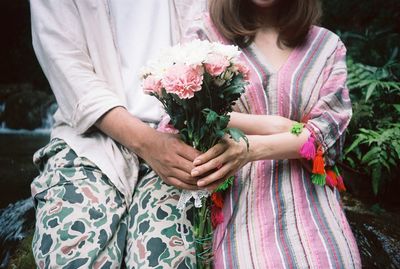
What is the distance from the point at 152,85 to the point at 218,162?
1.21 ft

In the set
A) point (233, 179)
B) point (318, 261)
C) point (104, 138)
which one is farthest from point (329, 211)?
point (104, 138)

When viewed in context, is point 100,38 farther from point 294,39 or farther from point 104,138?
point 294,39

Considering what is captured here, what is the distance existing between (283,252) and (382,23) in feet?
15.7

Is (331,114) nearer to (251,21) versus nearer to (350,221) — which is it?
(251,21)

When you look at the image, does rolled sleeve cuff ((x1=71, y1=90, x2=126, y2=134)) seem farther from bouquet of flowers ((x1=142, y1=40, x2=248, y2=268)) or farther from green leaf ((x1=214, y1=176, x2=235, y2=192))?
green leaf ((x1=214, y1=176, x2=235, y2=192))

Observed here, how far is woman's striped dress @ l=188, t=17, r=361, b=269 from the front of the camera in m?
1.50

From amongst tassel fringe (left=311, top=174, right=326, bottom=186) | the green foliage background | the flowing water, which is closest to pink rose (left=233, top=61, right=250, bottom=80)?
tassel fringe (left=311, top=174, right=326, bottom=186)

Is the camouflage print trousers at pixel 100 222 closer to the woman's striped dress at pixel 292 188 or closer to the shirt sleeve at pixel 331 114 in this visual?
the woman's striped dress at pixel 292 188

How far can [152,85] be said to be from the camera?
1337mm

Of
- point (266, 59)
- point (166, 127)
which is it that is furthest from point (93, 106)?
point (266, 59)

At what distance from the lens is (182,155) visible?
1474 millimetres

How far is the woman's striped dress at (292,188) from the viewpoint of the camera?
1.50 metres

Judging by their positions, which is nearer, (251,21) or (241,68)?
(241,68)

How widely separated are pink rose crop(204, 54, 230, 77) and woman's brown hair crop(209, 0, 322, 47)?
23.6 inches
